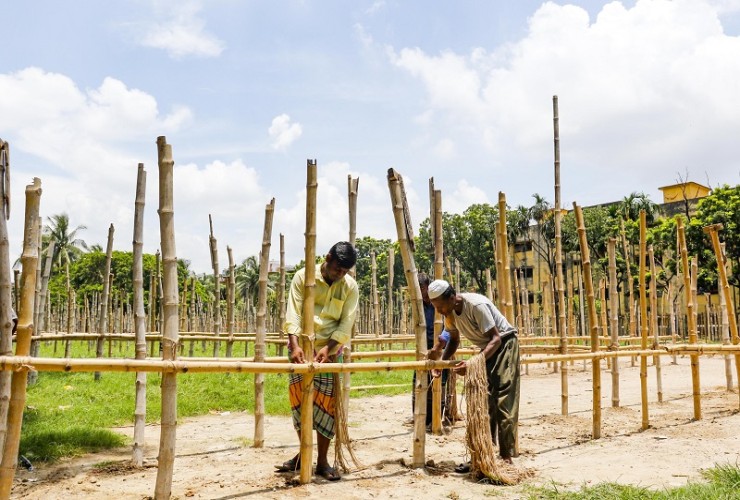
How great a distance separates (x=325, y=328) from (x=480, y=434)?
138 cm

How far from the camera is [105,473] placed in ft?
16.0

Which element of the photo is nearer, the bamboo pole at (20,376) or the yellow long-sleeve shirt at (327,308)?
the bamboo pole at (20,376)

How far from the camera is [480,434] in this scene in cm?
466

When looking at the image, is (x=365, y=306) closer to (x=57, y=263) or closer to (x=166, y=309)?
(x=57, y=263)

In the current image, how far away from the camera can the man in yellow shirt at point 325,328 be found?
4500 mm

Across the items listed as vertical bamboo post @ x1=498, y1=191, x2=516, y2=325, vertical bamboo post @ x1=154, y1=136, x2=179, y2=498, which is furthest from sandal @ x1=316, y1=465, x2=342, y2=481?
vertical bamboo post @ x1=498, y1=191, x2=516, y2=325

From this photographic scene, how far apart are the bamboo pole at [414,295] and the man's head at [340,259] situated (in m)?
0.49

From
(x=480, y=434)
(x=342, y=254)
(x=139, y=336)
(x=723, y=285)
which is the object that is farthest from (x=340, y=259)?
(x=723, y=285)

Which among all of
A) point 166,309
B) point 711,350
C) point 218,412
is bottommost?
point 218,412

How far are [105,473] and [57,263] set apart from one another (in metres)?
34.2

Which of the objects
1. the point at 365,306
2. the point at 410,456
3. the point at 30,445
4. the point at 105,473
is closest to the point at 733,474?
the point at 410,456

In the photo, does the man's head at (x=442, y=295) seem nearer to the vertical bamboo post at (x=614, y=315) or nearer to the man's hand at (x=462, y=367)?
the man's hand at (x=462, y=367)

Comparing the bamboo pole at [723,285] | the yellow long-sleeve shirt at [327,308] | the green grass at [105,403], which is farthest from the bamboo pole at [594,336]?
the green grass at [105,403]

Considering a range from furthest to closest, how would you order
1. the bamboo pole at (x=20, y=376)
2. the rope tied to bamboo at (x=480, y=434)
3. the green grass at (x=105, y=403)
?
the green grass at (x=105, y=403), the rope tied to bamboo at (x=480, y=434), the bamboo pole at (x=20, y=376)
